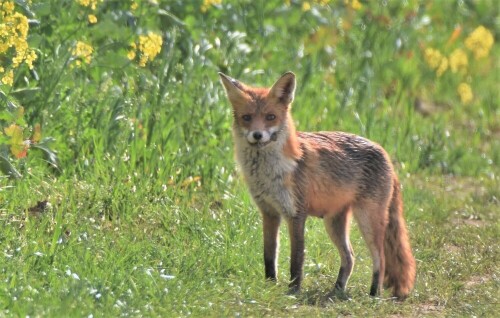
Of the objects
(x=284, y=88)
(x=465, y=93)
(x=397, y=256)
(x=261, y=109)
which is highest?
(x=465, y=93)

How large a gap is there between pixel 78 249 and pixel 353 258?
6.07ft

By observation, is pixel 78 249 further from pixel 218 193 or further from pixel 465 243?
pixel 465 243

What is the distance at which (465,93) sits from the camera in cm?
1263

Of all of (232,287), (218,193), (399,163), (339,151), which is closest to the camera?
(232,287)


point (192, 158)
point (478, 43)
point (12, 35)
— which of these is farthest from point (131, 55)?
point (478, 43)

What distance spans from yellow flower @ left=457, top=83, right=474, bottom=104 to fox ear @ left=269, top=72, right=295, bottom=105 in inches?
230

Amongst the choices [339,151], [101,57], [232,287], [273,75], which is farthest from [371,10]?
[232,287]

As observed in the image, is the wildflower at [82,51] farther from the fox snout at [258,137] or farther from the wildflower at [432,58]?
the wildflower at [432,58]

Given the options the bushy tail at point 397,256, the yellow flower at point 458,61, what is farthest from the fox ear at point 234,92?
the yellow flower at point 458,61

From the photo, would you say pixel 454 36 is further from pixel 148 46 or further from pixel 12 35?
pixel 12 35

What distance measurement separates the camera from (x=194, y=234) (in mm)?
7605

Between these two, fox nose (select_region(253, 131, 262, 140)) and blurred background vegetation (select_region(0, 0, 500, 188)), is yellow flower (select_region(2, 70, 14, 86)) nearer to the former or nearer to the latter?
blurred background vegetation (select_region(0, 0, 500, 188))

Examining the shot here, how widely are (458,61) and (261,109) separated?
261 inches

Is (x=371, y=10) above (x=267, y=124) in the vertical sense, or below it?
above
